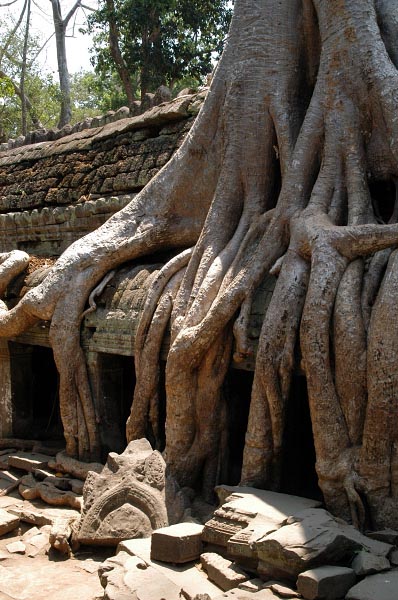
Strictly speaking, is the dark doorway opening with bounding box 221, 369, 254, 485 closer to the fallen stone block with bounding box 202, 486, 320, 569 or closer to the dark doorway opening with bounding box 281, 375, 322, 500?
the dark doorway opening with bounding box 281, 375, 322, 500

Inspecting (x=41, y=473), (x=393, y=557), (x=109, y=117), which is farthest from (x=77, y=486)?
(x=109, y=117)

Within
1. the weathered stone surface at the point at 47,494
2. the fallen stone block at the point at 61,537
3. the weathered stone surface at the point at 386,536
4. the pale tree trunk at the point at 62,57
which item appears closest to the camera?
the weathered stone surface at the point at 386,536

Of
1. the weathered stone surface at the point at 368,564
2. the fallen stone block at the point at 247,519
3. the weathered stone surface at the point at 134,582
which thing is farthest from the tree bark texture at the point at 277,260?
the weathered stone surface at the point at 134,582

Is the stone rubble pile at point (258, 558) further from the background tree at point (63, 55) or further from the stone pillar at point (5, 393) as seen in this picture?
the background tree at point (63, 55)

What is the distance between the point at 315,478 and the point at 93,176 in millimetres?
4587

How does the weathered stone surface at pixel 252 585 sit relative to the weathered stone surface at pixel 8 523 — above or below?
above

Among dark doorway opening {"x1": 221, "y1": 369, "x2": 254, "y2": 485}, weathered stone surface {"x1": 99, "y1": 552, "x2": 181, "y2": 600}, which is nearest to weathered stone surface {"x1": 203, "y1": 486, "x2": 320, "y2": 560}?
weathered stone surface {"x1": 99, "y1": 552, "x2": 181, "y2": 600}

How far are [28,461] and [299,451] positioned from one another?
2.47m

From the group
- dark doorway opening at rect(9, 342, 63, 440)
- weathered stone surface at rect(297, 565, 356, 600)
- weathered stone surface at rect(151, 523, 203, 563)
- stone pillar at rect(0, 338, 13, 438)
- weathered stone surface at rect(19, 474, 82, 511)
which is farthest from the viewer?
dark doorway opening at rect(9, 342, 63, 440)

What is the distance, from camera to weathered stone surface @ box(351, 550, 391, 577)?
Result: 324 centimetres

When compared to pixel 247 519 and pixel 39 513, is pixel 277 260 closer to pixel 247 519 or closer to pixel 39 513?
pixel 247 519

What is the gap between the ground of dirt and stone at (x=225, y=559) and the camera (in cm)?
325

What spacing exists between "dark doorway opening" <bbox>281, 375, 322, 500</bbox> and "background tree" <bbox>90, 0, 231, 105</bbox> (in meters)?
9.39

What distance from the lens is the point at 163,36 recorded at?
547 inches
